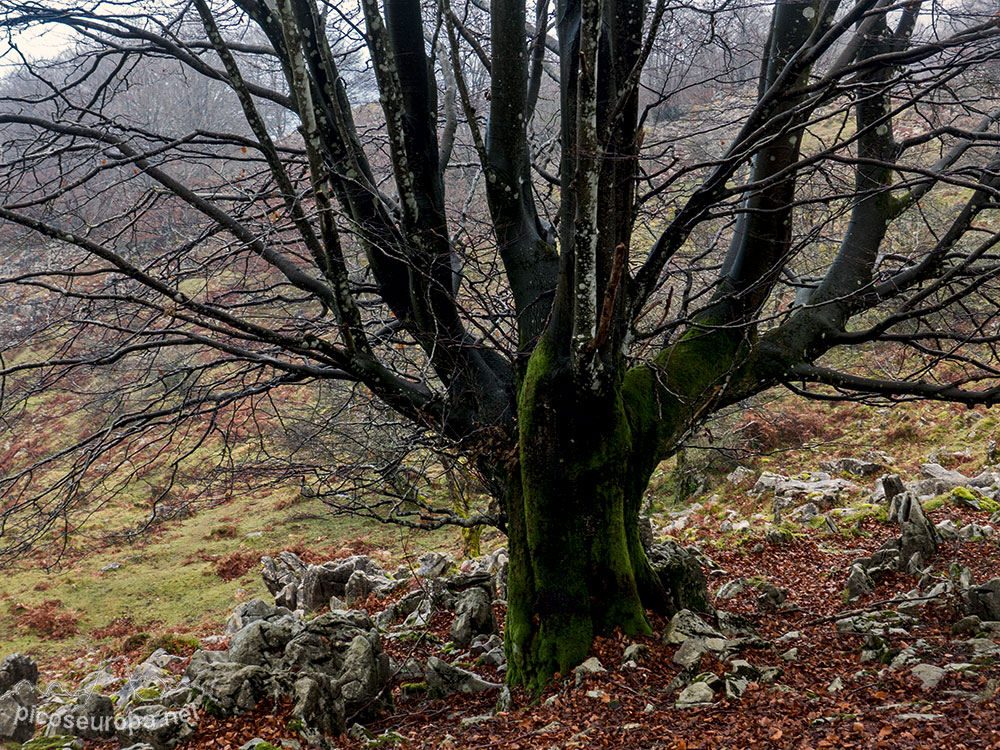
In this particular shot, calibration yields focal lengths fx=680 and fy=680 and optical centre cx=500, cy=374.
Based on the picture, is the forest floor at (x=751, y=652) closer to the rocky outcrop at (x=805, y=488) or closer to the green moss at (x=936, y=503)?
the green moss at (x=936, y=503)

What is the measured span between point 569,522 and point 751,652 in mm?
1270

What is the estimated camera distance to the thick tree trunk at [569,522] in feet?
A: 12.4

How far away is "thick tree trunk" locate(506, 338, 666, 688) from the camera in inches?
149

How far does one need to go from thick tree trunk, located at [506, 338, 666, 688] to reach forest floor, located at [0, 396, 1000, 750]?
171mm

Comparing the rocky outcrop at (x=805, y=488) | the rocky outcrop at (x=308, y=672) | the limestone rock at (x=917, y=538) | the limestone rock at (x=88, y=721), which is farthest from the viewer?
the rocky outcrop at (x=805, y=488)

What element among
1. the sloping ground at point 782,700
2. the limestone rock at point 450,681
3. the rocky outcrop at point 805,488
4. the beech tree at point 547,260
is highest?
the beech tree at point 547,260

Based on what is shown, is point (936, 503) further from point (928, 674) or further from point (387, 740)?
point (387, 740)

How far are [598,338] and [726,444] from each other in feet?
33.3

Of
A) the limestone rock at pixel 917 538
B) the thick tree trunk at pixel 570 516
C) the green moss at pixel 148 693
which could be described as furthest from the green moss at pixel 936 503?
the green moss at pixel 148 693

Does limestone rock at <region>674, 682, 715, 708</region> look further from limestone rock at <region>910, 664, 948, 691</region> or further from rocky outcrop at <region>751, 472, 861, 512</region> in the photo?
rocky outcrop at <region>751, 472, 861, 512</region>

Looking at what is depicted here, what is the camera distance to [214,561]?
1348 centimetres

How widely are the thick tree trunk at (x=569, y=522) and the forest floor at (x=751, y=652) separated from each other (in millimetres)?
171

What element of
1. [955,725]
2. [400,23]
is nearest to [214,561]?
[400,23]

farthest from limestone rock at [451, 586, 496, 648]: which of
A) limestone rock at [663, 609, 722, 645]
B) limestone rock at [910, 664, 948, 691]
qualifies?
limestone rock at [910, 664, 948, 691]
